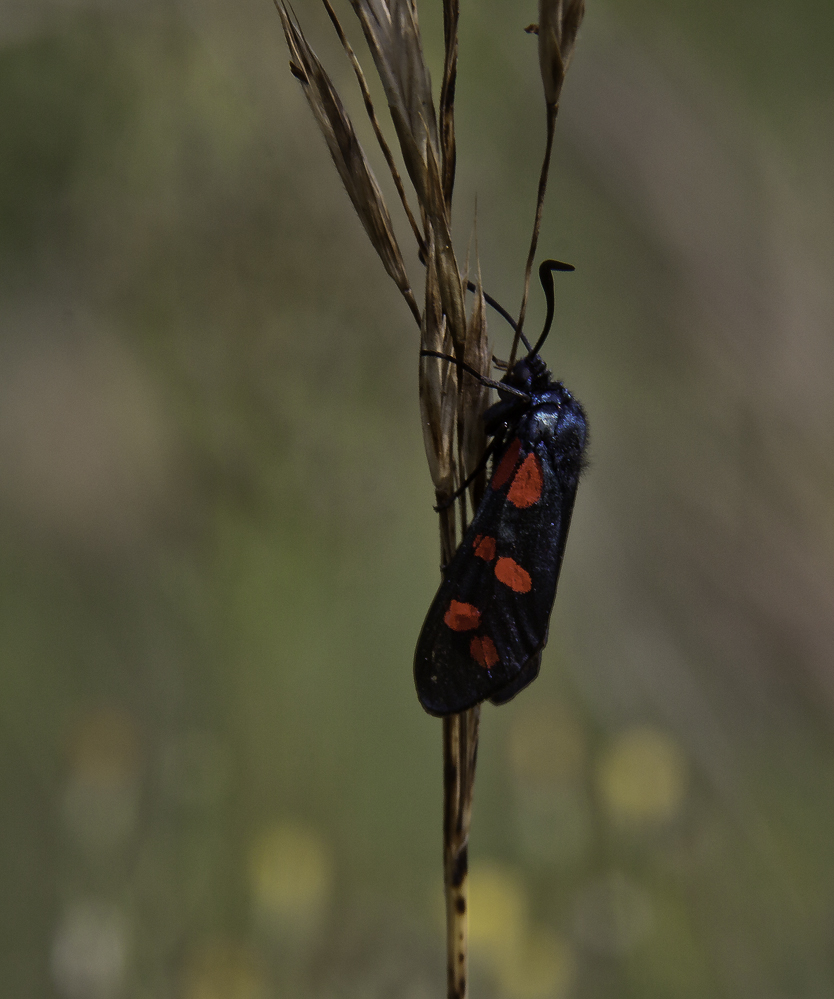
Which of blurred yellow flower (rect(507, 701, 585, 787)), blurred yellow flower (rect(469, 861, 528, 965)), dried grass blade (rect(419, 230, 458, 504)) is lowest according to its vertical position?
blurred yellow flower (rect(469, 861, 528, 965))

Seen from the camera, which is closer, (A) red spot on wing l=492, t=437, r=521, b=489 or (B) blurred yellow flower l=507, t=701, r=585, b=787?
(A) red spot on wing l=492, t=437, r=521, b=489

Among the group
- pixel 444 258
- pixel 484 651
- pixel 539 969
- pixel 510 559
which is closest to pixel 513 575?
pixel 510 559

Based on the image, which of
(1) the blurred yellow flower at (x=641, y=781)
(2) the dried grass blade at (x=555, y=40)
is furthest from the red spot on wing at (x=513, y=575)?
(1) the blurred yellow flower at (x=641, y=781)

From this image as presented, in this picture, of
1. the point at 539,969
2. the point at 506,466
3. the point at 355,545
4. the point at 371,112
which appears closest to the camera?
the point at 371,112

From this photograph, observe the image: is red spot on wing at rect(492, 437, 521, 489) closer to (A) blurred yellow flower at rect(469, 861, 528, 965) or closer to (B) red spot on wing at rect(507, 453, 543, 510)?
(B) red spot on wing at rect(507, 453, 543, 510)

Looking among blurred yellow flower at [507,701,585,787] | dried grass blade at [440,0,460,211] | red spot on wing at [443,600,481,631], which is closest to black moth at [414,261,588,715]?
red spot on wing at [443,600,481,631]

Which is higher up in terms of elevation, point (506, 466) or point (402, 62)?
point (402, 62)

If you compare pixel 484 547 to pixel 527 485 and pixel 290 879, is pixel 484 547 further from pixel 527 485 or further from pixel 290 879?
pixel 290 879
